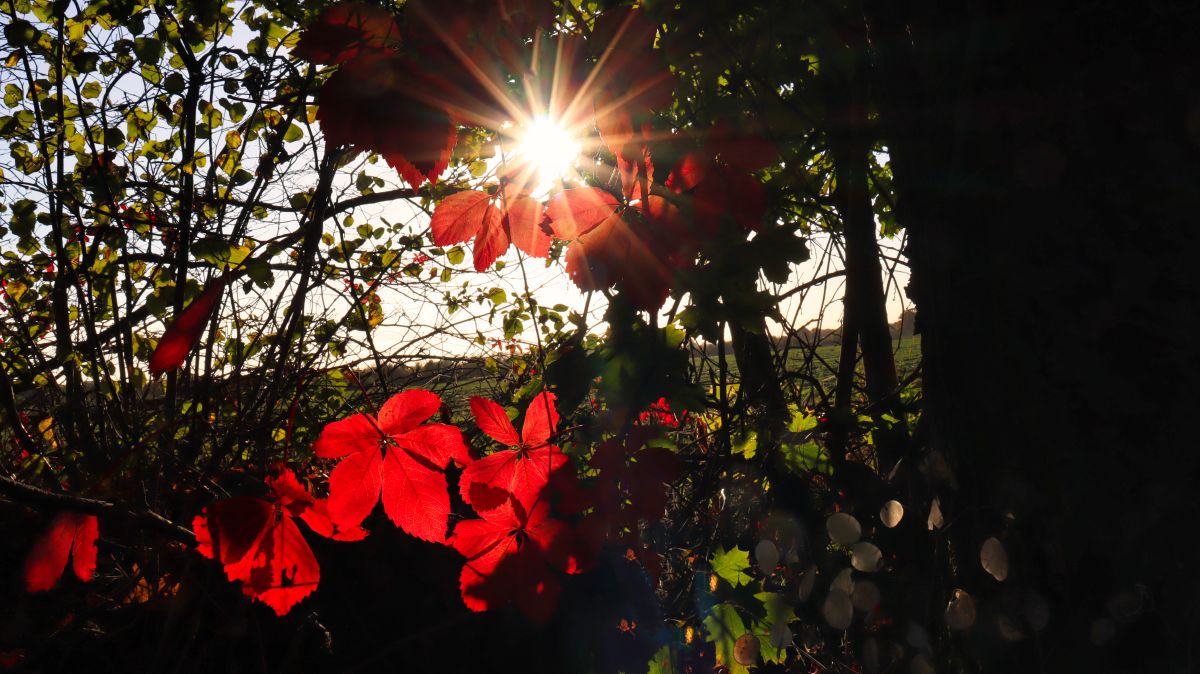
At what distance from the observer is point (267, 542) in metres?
1.05

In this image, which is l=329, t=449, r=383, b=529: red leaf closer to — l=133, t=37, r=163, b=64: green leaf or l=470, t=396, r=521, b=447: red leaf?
l=470, t=396, r=521, b=447: red leaf

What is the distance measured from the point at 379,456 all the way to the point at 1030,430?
921 mm

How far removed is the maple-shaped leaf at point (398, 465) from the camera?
1.03 meters

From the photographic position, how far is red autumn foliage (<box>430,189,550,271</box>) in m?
1.13

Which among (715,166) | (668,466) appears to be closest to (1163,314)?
(715,166)

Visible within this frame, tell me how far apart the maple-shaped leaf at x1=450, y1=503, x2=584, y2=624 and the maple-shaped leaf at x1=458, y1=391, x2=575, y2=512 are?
32mm

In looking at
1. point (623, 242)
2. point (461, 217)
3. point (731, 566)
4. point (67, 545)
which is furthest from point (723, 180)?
point (67, 545)

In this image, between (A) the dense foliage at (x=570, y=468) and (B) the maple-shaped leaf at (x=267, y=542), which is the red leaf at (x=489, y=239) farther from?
(B) the maple-shaped leaf at (x=267, y=542)

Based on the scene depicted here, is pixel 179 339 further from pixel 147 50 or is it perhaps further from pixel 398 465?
pixel 147 50

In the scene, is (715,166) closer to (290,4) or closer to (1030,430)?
(1030,430)

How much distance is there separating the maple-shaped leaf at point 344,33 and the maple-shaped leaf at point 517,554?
709mm

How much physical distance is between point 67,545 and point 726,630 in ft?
3.91

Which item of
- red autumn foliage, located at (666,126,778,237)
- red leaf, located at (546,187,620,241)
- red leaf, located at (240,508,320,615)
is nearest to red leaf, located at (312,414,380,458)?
red leaf, located at (240,508,320,615)

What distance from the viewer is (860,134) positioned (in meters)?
1.43
